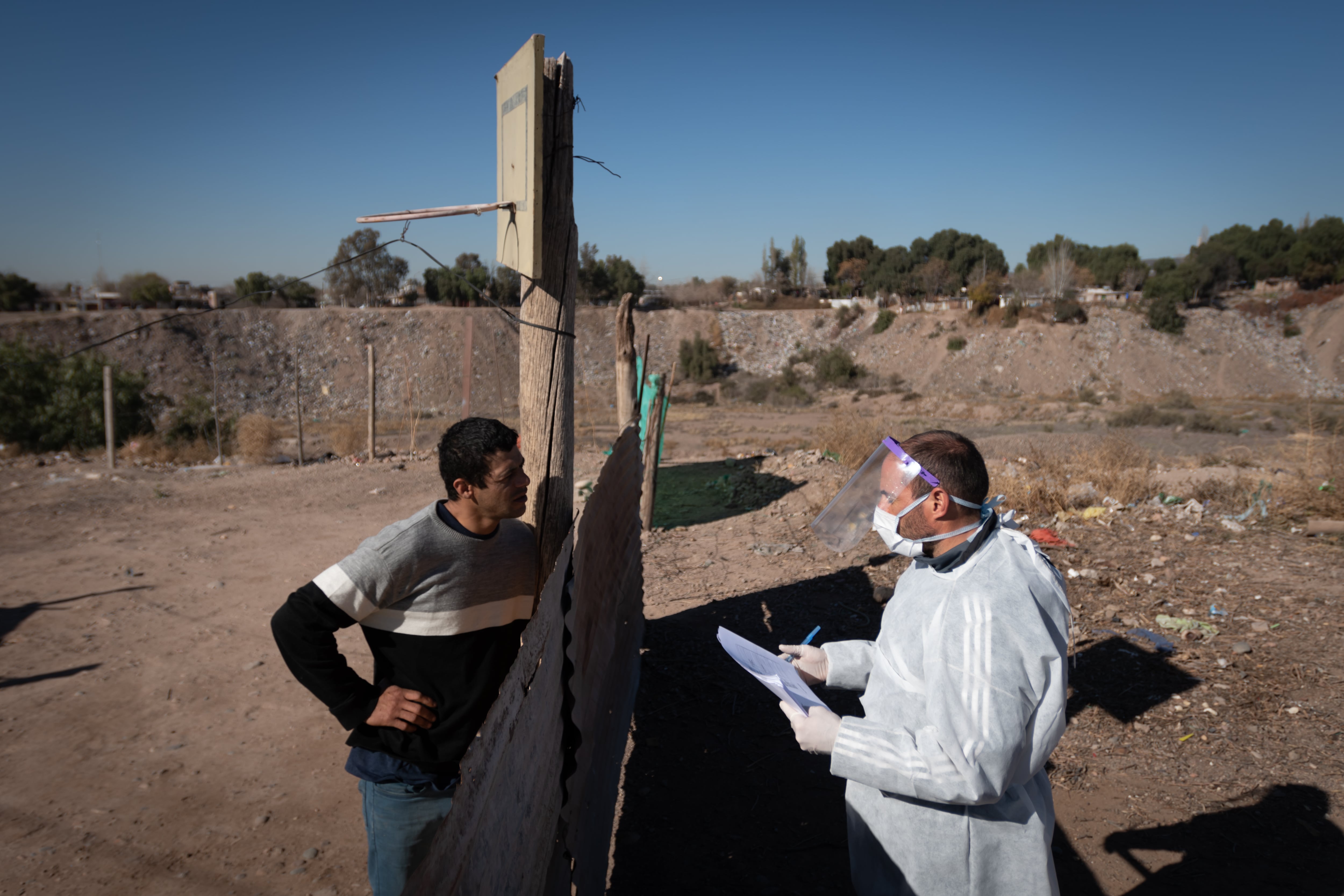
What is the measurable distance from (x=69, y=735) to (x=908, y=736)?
17.1 feet

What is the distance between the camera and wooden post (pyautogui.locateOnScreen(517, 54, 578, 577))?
2.44 meters

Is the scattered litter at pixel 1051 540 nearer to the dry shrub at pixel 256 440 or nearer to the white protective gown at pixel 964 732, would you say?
the white protective gown at pixel 964 732

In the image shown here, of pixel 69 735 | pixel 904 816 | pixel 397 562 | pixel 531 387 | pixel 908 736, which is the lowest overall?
pixel 69 735

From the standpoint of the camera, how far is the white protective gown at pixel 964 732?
141cm

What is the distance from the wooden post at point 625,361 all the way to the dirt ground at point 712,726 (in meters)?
1.68

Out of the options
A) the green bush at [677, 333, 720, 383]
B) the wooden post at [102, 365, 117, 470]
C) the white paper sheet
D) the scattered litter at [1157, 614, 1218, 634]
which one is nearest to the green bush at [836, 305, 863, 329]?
the green bush at [677, 333, 720, 383]

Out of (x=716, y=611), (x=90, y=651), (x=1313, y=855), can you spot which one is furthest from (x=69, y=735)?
(x=1313, y=855)

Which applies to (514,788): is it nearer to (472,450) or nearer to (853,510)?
(472,450)

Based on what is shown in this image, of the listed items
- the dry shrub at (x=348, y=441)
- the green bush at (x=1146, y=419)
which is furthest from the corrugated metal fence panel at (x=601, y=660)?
the green bush at (x=1146, y=419)

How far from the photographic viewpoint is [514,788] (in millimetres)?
1482

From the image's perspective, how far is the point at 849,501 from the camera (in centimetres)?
236

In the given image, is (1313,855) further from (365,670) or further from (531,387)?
(365,670)

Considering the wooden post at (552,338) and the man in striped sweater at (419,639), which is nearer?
the man in striped sweater at (419,639)

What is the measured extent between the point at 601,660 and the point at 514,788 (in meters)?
1.28
